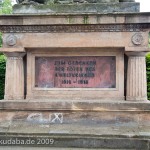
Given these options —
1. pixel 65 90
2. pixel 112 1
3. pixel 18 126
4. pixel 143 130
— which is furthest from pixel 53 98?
pixel 112 1

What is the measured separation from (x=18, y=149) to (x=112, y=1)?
3683 mm

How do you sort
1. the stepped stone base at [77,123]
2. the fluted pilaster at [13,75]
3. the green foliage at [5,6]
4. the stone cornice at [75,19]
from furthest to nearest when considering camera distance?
the green foliage at [5,6], the fluted pilaster at [13,75], the stone cornice at [75,19], the stepped stone base at [77,123]

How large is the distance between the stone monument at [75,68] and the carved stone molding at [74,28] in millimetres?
20

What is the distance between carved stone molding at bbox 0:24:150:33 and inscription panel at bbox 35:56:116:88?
629mm

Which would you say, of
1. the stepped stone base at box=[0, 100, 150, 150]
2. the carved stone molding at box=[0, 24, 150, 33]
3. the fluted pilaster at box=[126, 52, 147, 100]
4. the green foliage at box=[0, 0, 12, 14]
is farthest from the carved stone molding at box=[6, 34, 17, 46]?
the green foliage at box=[0, 0, 12, 14]

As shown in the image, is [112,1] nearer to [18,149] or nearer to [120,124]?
[120,124]

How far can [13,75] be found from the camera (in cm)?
704

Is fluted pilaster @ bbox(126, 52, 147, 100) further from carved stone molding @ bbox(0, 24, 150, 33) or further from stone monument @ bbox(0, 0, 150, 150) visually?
carved stone molding @ bbox(0, 24, 150, 33)

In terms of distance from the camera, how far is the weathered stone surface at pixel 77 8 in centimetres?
689

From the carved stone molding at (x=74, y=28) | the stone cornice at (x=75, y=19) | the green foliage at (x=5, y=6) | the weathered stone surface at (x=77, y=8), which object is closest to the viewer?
the stone cornice at (x=75, y=19)

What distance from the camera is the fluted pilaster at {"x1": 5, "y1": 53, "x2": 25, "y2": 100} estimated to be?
704 centimetres

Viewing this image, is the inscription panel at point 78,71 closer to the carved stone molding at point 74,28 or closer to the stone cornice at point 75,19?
the carved stone molding at point 74,28

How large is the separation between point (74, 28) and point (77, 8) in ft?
1.53

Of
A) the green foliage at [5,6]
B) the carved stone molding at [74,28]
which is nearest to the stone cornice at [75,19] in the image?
the carved stone molding at [74,28]
